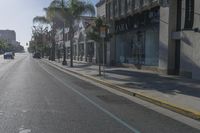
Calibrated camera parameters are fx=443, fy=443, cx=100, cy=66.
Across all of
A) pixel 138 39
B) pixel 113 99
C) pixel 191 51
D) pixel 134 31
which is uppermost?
pixel 134 31

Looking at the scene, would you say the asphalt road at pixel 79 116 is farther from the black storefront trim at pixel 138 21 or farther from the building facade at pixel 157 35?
the black storefront trim at pixel 138 21

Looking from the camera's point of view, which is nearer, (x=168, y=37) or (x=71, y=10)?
(x=168, y=37)

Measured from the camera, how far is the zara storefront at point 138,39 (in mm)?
32156

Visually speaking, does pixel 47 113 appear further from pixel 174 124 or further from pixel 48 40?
pixel 48 40

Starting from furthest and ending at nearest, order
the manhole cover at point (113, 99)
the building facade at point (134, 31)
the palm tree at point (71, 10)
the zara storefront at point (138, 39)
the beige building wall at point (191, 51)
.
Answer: the palm tree at point (71, 10), the building facade at point (134, 31), the zara storefront at point (138, 39), the beige building wall at point (191, 51), the manhole cover at point (113, 99)

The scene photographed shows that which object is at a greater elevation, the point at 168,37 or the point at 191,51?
the point at 168,37

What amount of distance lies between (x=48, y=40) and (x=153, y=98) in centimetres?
9080

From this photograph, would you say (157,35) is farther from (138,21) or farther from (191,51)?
(191,51)

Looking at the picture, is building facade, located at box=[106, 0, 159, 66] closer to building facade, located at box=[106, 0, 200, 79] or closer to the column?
building facade, located at box=[106, 0, 200, 79]

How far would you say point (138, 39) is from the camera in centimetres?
3650

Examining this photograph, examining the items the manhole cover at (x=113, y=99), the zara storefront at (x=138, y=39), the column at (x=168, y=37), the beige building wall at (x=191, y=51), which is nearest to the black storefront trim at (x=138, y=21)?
the zara storefront at (x=138, y=39)

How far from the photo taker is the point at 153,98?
15.7 meters

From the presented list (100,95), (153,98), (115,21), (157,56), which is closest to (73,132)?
(153,98)

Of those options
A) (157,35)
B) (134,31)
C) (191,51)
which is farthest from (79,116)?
(134,31)
